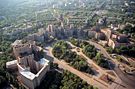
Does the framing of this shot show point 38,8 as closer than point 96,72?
No

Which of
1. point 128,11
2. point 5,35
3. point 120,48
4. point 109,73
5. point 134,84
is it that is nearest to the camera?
point 134,84

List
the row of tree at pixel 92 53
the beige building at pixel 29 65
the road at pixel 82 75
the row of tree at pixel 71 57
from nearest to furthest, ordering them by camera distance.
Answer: the beige building at pixel 29 65
the road at pixel 82 75
the row of tree at pixel 71 57
the row of tree at pixel 92 53

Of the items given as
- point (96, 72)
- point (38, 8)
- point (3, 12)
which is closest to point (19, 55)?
point (96, 72)

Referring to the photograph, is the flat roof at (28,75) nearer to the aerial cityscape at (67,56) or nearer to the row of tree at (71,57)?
the aerial cityscape at (67,56)

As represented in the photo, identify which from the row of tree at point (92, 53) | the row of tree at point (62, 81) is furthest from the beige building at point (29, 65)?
the row of tree at point (92, 53)

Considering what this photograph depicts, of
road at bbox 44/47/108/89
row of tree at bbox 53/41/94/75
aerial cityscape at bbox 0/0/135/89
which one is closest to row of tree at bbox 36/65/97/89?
aerial cityscape at bbox 0/0/135/89

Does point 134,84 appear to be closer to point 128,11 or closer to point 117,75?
point 117,75

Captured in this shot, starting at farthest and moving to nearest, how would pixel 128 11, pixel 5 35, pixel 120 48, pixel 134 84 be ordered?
1. pixel 128 11
2. pixel 5 35
3. pixel 120 48
4. pixel 134 84

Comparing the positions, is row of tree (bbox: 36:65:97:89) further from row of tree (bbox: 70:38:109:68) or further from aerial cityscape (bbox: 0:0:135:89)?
row of tree (bbox: 70:38:109:68)
